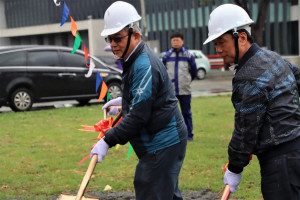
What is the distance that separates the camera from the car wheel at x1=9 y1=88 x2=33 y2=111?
12656mm

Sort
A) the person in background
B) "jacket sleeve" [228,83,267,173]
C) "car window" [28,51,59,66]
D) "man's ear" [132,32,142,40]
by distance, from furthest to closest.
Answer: "car window" [28,51,59,66]
the person in background
"man's ear" [132,32,142,40]
"jacket sleeve" [228,83,267,173]

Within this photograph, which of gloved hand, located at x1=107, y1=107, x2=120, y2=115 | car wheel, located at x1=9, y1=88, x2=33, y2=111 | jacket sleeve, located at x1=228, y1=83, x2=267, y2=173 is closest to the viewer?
jacket sleeve, located at x1=228, y1=83, x2=267, y2=173

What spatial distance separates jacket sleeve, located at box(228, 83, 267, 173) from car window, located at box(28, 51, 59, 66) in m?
10.7

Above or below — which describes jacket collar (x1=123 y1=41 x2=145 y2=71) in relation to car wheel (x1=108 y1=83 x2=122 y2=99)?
above

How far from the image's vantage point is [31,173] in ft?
20.7

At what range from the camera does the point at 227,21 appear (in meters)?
2.95

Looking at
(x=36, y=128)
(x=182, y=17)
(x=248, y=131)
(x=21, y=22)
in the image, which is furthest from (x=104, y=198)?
(x=21, y=22)

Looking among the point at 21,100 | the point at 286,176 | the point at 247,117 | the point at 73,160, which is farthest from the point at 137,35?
the point at 21,100

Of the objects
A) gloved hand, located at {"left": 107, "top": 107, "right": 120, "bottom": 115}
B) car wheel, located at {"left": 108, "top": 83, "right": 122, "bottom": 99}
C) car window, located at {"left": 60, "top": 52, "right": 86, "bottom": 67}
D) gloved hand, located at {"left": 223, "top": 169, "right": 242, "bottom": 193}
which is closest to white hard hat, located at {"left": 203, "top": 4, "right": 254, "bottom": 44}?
gloved hand, located at {"left": 223, "top": 169, "right": 242, "bottom": 193}

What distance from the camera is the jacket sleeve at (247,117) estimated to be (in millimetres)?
2797

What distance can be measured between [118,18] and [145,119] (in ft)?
2.48

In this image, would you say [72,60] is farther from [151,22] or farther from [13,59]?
[151,22]

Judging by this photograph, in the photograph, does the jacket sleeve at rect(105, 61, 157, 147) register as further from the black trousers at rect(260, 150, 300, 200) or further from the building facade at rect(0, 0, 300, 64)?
the building facade at rect(0, 0, 300, 64)

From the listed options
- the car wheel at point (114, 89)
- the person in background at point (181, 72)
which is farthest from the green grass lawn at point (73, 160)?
the car wheel at point (114, 89)
